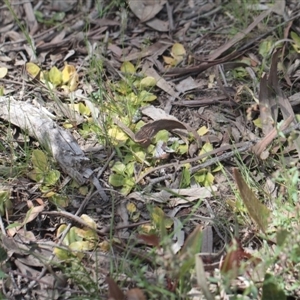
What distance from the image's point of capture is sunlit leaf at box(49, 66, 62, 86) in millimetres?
2457

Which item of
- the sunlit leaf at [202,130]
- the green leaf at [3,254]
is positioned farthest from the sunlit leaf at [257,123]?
the green leaf at [3,254]

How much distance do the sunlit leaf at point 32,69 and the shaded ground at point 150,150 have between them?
2 centimetres

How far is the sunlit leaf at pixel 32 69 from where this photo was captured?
249 centimetres

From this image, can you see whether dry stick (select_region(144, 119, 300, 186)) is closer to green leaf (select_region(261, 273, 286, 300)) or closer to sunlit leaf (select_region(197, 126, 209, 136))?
sunlit leaf (select_region(197, 126, 209, 136))

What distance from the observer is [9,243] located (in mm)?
1876

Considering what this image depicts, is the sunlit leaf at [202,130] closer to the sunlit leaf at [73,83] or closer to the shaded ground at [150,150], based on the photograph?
the shaded ground at [150,150]

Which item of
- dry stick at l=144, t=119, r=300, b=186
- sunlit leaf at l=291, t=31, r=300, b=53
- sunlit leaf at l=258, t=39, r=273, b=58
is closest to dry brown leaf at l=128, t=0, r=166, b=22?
sunlit leaf at l=258, t=39, r=273, b=58

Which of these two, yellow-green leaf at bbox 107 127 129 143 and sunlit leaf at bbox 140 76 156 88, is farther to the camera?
sunlit leaf at bbox 140 76 156 88

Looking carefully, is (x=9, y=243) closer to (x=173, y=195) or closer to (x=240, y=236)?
(x=173, y=195)

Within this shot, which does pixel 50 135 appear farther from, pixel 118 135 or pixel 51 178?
pixel 118 135

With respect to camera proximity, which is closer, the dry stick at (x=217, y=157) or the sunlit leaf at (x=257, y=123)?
the dry stick at (x=217, y=157)

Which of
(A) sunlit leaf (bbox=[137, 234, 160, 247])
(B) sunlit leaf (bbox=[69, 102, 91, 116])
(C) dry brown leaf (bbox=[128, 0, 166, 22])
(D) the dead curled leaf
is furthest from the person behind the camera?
(C) dry brown leaf (bbox=[128, 0, 166, 22])

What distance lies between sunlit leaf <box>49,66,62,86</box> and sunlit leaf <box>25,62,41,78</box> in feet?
0.21

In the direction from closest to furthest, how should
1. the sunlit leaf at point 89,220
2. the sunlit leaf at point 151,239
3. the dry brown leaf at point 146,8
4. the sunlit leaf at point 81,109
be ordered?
the sunlit leaf at point 151,239, the sunlit leaf at point 89,220, the sunlit leaf at point 81,109, the dry brown leaf at point 146,8
